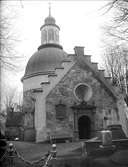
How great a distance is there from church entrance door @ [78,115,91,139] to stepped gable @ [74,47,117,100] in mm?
4083

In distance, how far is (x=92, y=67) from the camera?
2377 centimetres

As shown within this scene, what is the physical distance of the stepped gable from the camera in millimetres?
23314

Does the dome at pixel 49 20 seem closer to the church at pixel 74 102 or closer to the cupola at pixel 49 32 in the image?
the cupola at pixel 49 32

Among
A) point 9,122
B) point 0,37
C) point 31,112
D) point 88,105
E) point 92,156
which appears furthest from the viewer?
point 9,122

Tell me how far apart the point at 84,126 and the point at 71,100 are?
140 inches

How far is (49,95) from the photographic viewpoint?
21.5m

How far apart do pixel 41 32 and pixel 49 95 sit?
1846 cm

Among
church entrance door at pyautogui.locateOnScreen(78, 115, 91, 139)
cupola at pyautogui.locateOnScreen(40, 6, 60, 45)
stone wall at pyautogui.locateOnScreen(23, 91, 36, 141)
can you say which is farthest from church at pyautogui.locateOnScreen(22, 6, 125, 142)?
cupola at pyautogui.locateOnScreen(40, 6, 60, 45)

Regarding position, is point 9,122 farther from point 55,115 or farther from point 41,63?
point 55,115

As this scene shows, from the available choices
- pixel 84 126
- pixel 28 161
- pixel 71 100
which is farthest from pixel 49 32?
pixel 28 161

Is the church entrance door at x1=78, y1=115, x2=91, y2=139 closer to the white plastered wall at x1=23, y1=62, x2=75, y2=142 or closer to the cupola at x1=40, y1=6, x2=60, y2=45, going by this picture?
the white plastered wall at x1=23, y1=62, x2=75, y2=142

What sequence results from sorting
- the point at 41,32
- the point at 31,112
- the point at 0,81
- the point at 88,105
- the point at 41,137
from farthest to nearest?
1. the point at 41,32
2. the point at 31,112
3. the point at 88,105
4. the point at 41,137
5. the point at 0,81

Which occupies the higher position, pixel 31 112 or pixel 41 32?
pixel 41 32

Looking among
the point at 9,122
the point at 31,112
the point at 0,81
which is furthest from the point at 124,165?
the point at 9,122
